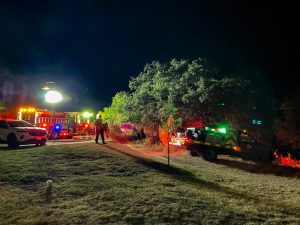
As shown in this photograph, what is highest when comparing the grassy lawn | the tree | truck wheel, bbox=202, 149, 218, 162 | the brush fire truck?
the tree

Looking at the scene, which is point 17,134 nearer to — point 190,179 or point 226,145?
point 190,179

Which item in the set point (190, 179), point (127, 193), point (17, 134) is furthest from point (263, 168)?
point (17, 134)

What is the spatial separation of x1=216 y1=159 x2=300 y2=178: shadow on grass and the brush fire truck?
594 millimetres

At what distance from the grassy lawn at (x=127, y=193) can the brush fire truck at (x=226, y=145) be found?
173 inches

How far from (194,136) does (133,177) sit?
8.11 metres

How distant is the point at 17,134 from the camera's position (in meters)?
18.4

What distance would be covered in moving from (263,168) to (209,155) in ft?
9.91

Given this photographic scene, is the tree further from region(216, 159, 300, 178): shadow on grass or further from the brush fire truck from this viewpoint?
region(216, 159, 300, 178): shadow on grass

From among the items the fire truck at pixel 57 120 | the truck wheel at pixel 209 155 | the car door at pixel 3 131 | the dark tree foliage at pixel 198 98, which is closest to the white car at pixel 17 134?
the car door at pixel 3 131

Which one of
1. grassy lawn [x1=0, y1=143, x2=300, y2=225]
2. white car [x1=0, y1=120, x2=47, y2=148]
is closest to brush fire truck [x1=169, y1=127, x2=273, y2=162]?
grassy lawn [x1=0, y1=143, x2=300, y2=225]

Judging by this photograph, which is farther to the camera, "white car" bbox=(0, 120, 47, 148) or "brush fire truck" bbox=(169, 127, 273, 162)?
"brush fire truck" bbox=(169, 127, 273, 162)

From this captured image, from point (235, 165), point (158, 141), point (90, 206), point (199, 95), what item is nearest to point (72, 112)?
point (158, 141)

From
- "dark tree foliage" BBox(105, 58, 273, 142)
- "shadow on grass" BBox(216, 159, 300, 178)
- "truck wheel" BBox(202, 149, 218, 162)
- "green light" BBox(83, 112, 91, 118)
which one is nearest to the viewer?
"shadow on grass" BBox(216, 159, 300, 178)

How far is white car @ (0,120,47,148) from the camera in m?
18.3
